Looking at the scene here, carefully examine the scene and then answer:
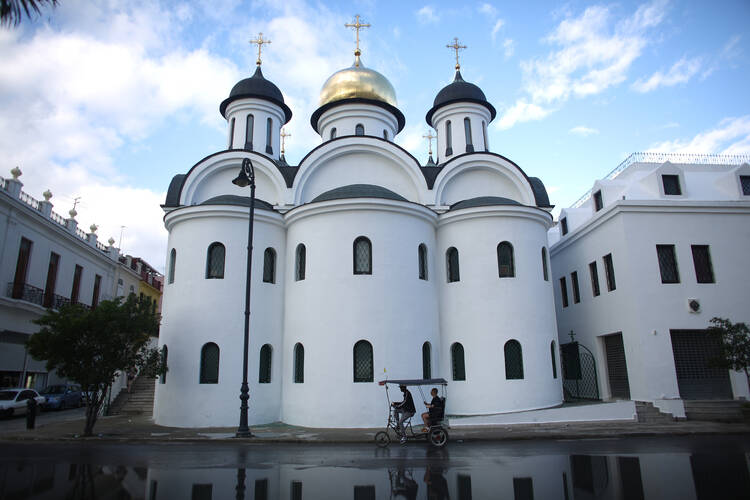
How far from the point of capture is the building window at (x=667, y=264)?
17.0m

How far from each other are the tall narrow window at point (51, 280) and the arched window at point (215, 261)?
1301 centimetres

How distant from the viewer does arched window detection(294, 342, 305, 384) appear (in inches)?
619

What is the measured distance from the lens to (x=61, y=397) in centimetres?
2484

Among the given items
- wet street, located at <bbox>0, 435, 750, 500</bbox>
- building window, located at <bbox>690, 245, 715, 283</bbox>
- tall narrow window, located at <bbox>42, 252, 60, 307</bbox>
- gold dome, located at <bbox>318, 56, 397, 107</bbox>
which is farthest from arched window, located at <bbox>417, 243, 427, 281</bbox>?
tall narrow window, located at <bbox>42, 252, 60, 307</bbox>

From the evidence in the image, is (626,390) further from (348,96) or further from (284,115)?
(284,115)

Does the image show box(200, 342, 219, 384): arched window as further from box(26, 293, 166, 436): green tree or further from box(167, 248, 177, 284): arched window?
box(167, 248, 177, 284): arched window

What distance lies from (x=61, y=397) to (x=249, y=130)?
53.2ft

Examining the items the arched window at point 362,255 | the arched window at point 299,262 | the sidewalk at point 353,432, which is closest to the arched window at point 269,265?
the arched window at point 299,262

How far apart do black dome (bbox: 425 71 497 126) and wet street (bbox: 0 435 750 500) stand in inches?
620

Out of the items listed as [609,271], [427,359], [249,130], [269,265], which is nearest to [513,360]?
[427,359]

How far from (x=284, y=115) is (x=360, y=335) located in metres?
12.5

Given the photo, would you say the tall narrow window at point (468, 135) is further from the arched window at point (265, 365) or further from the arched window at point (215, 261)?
the arched window at point (265, 365)

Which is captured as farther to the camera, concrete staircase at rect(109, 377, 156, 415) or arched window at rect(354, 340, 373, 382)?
concrete staircase at rect(109, 377, 156, 415)

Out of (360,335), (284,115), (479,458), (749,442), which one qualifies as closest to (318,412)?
(360,335)
